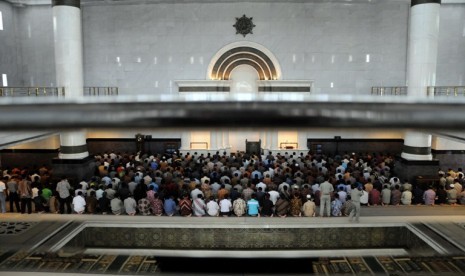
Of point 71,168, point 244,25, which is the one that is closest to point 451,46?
point 244,25

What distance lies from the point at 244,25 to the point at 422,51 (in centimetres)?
853

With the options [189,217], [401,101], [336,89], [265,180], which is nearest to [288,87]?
[336,89]

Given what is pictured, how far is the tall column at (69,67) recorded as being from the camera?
14117mm

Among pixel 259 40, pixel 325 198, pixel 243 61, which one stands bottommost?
pixel 325 198

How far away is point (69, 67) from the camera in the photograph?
14.3 metres

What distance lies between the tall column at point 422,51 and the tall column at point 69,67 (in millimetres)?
11985

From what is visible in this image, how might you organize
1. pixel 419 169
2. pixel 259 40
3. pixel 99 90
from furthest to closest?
pixel 99 90
pixel 259 40
pixel 419 169

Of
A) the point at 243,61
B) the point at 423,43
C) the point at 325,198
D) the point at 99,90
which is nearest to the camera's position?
the point at 325,198

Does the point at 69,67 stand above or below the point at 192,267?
above

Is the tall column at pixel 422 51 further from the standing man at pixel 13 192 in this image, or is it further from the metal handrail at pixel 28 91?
the metal handrail at pixel 28 91

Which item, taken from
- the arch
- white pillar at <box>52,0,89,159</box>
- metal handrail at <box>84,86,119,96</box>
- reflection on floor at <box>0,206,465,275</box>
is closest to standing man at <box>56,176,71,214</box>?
white pillar at <box>52,0,89,159</box>

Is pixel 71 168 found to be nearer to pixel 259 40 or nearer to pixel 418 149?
pixel 259 40

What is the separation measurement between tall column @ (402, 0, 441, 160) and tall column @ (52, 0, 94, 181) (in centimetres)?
1199

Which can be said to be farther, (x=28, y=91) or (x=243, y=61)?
(x=243, y=61)
